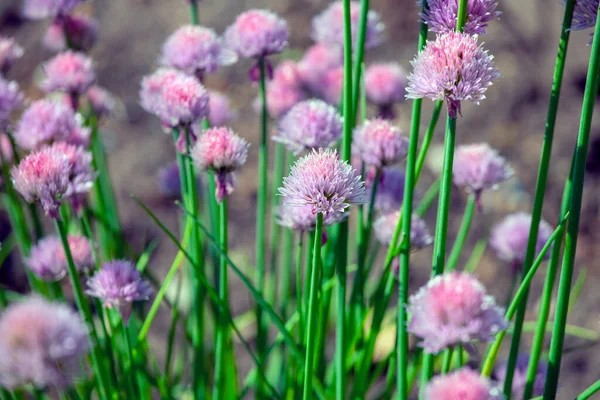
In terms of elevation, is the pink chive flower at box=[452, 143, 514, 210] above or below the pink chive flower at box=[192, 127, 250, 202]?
below

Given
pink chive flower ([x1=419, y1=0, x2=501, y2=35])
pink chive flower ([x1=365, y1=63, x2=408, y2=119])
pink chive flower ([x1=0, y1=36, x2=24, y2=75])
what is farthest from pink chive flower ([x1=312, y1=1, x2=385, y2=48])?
pink chive flower ([x1=0, y1=36, x2=24, y2=75])

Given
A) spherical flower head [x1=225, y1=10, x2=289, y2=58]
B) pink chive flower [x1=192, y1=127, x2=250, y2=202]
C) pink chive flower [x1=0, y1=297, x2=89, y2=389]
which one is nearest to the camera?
pink chive flower [x1=0, y1=297, x2=89, y2=389]

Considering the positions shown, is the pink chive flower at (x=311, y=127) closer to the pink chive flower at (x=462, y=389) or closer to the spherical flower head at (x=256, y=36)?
the spherical flower head at (x=256, y=36)

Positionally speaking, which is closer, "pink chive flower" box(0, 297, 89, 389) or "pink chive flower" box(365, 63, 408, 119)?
"pink chive flower" box(0, 297, 89, 389)

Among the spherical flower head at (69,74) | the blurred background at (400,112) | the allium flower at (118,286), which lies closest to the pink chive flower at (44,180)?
the allium flower at (118,286)

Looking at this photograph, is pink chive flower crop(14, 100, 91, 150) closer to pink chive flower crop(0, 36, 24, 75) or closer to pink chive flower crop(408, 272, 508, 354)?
pink chive flower crop(0, 36, 24, 75)

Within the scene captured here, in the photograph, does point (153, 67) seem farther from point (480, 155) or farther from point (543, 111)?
point (480, 155)

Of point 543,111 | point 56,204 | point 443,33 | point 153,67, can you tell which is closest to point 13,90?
point 56,204

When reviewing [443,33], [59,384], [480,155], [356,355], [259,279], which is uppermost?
[443,33]
